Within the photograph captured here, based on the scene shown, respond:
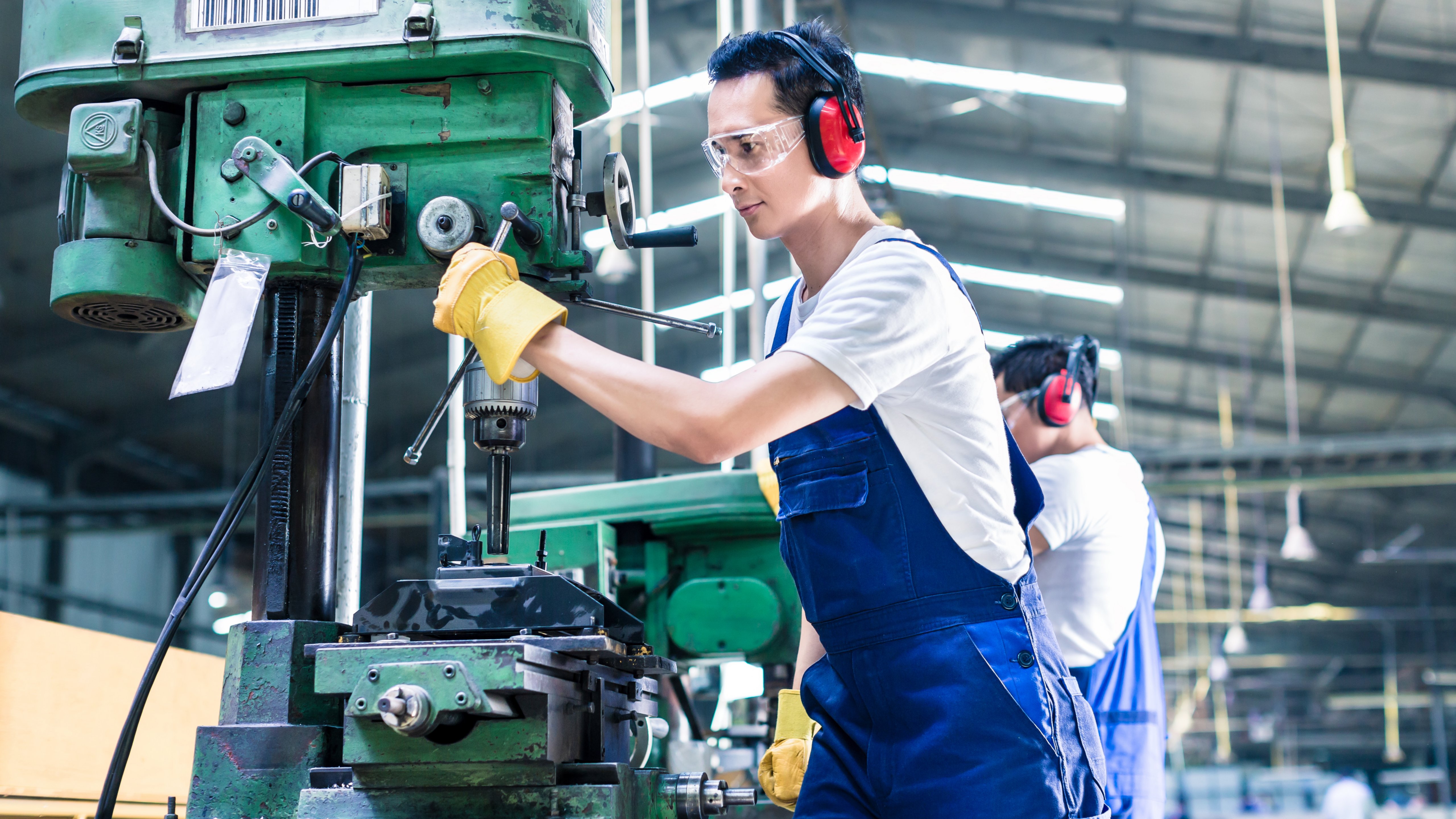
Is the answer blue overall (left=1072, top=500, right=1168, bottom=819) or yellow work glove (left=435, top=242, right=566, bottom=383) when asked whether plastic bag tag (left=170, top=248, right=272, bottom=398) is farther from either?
blue overall (left=1072, top=500, right=1168, bottom=819)

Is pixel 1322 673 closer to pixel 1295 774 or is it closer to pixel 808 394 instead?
pixel 1295 774

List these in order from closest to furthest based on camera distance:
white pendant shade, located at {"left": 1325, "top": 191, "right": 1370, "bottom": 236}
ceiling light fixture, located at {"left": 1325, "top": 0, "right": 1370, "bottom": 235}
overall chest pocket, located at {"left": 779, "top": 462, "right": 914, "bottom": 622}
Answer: overall chest pocket, located at {"left": 779, "top": 462, "right": 914, "bottom": 622} < ceiling light fixture, located at {"left": 1325, "top": 0, "right": 1370, "bottom": 235} < white pendant shade, located at {"left": 1325, "top": 191, "right": 1370, "bottom": 236}

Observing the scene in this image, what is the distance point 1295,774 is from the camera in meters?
12.3

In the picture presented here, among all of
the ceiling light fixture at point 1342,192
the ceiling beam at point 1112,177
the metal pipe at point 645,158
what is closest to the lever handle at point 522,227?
the metal pipe at point 645,158

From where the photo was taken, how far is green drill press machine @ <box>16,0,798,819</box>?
1125mm

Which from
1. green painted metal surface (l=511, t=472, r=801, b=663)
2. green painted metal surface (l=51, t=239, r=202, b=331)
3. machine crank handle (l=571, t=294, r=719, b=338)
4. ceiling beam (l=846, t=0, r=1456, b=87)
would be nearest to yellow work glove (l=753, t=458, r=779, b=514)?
green painted metal surface (l=511, t=472, r=801, b=663)

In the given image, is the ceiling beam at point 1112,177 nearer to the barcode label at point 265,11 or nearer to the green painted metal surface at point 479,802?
the barcode label at point 265,11

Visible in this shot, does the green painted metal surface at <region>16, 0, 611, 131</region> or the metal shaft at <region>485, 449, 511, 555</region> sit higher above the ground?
the green painted metal surface at <region>16, 0, 611, 131</region>

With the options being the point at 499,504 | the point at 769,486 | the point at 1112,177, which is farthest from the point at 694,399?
the point at 1112,177

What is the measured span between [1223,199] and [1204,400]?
A: 4.07 meters

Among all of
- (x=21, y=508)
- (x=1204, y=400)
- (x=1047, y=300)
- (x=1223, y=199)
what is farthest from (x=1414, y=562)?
(x=21, y=508)

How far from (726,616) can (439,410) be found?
79 cm

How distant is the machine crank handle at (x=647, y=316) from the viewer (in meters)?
1.28

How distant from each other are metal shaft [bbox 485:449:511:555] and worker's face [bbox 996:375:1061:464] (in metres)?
1.19
